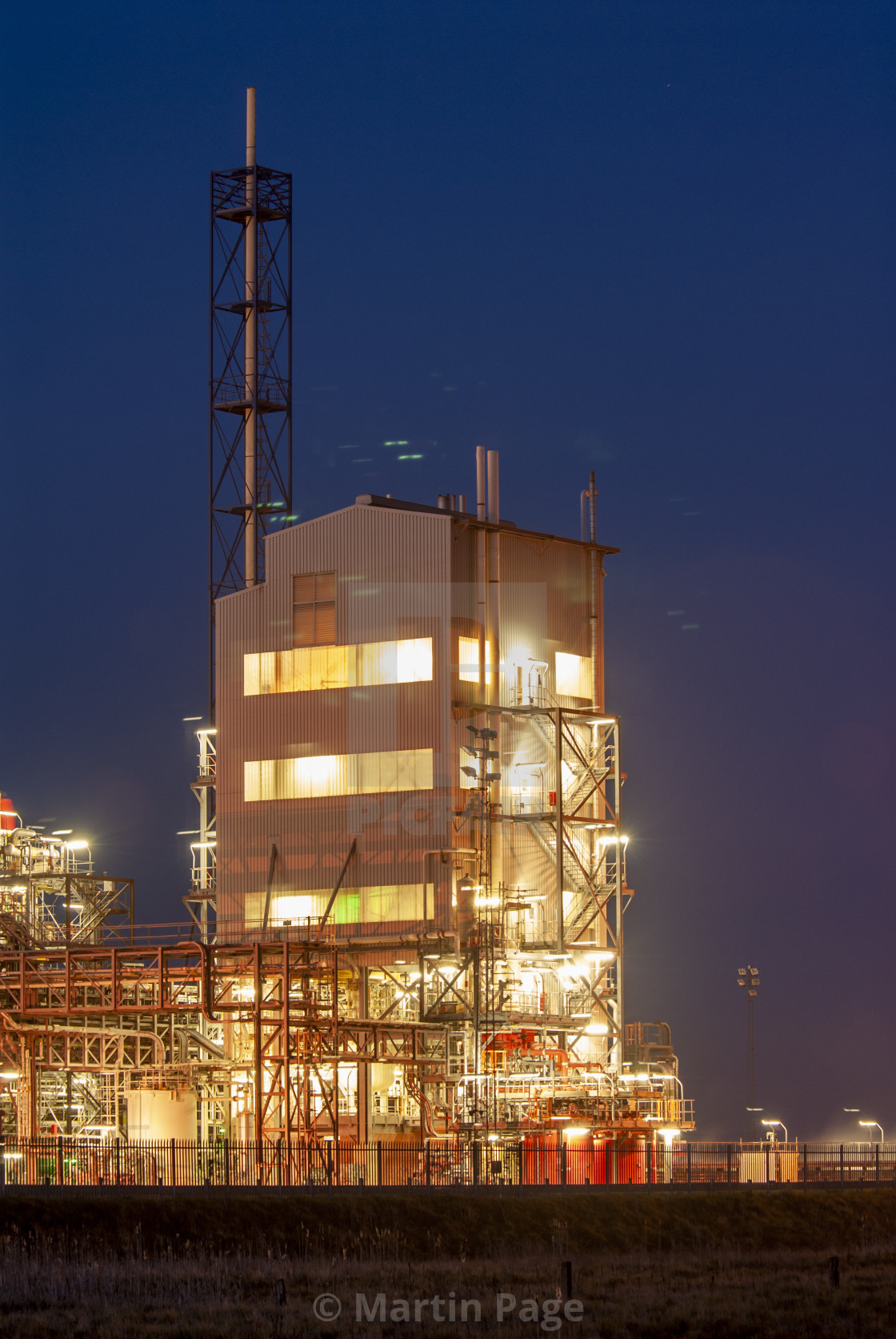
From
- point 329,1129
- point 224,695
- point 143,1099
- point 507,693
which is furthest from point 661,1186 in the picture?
point 224,695

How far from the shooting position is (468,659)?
7369 cm

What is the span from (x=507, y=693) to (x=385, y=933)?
10024 mm

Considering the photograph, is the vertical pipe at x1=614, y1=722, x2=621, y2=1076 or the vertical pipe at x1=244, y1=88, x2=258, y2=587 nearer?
the vertical pipe at x1=614, y1=722, x2=621, y2=1076

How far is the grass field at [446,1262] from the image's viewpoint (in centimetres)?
3812

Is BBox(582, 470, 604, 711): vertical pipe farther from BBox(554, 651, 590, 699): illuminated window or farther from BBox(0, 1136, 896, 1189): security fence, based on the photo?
BBox(0, 1136, 896, 1189): security fence

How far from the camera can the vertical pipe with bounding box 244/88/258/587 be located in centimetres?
8775

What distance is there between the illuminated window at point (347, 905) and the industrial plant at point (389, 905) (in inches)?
3.6

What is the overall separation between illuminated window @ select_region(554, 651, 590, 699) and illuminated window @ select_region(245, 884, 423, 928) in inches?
432

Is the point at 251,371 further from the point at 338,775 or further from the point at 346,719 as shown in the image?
the point at 338,775

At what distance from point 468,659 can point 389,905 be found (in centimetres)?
908

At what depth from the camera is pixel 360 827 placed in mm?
72750

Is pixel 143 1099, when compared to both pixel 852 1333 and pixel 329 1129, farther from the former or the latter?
pixel 852 1333

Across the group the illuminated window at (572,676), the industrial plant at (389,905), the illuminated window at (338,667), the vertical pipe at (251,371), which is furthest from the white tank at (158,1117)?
the vertical pipe at (251,371)
